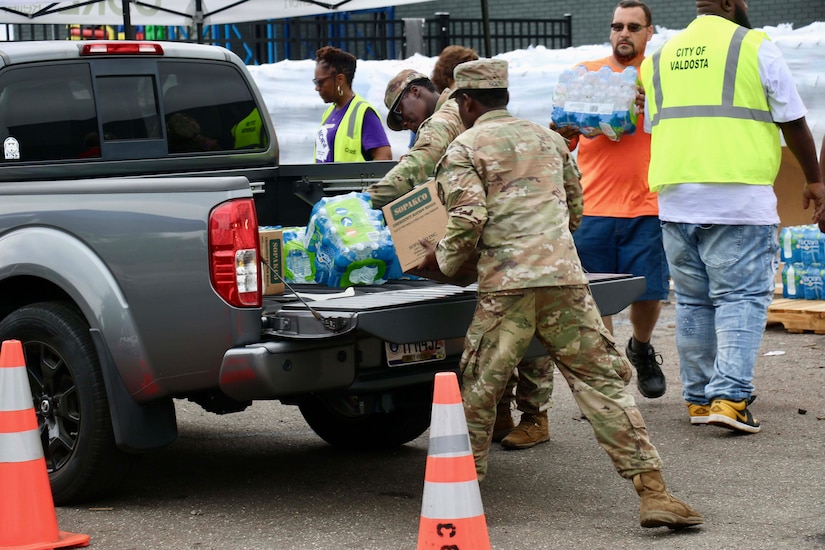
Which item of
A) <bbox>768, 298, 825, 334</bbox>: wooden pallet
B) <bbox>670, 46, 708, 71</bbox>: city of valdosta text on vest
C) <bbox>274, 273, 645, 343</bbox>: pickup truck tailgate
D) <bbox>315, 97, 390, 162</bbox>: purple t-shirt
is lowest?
<bbox>768, 298, 825, 334</bbox>: wooden pallet

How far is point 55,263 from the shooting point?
5055 mm

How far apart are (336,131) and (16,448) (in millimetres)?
4412

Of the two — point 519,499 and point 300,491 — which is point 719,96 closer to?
point 519,499

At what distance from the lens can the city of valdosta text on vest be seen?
6.19 m

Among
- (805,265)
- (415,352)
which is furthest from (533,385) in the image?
(805,265)

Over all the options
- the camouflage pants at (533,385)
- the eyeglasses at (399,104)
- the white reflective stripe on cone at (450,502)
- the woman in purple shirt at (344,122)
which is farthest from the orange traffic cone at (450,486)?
the woman in purple shirt at (344,122)

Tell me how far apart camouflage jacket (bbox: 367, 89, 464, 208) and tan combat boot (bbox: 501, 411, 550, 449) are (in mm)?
1390

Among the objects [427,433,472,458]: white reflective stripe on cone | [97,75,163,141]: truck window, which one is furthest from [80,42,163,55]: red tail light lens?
[427,433,472,458]: white reflective stripe on cone

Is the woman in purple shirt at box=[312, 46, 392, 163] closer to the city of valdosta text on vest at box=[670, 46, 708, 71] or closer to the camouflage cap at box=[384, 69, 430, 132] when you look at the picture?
the camouflage cap at box=[384, 69, 430, 132]

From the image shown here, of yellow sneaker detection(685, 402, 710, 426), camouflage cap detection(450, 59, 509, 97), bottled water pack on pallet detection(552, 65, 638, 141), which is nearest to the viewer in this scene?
camouflage cap detection(450, 59, 509, 97)

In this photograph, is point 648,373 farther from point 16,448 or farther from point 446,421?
point 16,448

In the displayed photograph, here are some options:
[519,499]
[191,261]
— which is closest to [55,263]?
[191,261]

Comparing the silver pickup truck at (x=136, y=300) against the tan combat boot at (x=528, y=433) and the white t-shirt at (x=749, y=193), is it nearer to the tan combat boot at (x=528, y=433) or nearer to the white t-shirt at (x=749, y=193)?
the white t-shirt at (x=749, y=193)

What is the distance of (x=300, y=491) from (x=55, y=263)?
56.5 inches
